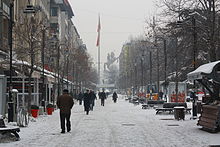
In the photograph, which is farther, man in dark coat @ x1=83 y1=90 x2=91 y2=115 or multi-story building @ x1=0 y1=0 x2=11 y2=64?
multi-story building @ x1=0 y1=0 x2=11 y2=64

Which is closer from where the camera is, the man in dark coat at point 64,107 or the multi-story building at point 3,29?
the man in dark coat at point 64,107

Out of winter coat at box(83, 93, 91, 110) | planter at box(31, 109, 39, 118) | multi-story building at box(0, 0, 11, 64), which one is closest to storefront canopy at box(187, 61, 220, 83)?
planter at box(31, 109, 39, 118)

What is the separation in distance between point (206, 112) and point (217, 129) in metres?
1.07

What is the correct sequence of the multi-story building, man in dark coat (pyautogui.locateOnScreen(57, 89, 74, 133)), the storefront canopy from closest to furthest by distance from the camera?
the storefront canopy < man in dark coat (pyautogui.locateOnScreen(57, 89, 74, 133)) < the multi-story building

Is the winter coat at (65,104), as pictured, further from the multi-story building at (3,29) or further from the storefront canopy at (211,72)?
the multi-story building at (3,29)

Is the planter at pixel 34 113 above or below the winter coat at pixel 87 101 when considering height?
below

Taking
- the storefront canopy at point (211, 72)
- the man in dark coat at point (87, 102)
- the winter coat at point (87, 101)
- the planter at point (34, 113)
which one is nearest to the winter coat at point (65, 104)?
the storefront canopy at point (211, 72)

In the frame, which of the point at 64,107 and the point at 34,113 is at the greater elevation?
the point at 64,107

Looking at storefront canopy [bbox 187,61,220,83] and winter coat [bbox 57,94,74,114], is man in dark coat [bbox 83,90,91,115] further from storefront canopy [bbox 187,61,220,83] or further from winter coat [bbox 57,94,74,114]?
storefront canopy [bbox 187,61,220,83]

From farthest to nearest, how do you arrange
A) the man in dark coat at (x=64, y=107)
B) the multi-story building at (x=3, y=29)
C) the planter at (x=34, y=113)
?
the multi-story building at (x=3, y=29), the planter at (x=34, y=113), the man in dark coat at (x=64, y=107)

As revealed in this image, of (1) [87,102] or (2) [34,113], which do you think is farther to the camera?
(1) [87,102]

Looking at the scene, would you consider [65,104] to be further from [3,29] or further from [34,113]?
[3,29]

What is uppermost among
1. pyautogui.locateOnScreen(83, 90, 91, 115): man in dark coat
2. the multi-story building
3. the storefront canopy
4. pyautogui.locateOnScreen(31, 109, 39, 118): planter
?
the multi-story building

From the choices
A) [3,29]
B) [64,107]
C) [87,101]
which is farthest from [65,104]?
[3,29]
